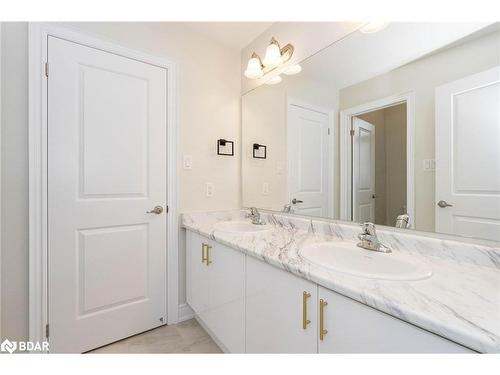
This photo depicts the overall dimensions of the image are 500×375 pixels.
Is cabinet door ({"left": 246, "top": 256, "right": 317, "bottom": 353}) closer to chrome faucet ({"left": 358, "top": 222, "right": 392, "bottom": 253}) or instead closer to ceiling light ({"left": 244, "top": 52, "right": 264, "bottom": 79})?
chrome faucet ({"left": 358, "top": 222, "right": 392, "bottom": 253})

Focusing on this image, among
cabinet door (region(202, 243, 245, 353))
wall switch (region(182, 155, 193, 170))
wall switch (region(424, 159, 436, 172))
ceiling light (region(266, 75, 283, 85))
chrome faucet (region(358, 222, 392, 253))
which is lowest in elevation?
cabinet door (region(202, 243, 245, 353))

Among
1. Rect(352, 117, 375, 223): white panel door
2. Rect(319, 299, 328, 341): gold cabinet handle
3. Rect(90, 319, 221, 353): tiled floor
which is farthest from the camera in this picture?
Rect(90, 319, 221, 353): tiled floor

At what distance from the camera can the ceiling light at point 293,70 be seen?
162 cm

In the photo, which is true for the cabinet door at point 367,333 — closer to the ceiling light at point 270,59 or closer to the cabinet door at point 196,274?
the cabinet door at point 196,274

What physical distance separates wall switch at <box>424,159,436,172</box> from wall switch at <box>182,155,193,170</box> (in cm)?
146

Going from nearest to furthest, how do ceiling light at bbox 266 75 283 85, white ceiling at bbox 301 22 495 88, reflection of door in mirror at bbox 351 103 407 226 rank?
white ceiling at bbox 301 22 495 88 < reflection of door in mirror at bbox 351 103 407 226 < ceiling light at bbox 266 75 283 85

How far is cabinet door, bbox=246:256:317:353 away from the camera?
0.82 m

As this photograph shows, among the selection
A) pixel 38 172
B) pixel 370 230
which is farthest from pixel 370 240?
pixel 38 172

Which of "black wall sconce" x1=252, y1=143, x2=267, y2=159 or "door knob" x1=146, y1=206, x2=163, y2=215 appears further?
Result: "black wall sconce" x1=252, y1=143, x2=267, y2=159

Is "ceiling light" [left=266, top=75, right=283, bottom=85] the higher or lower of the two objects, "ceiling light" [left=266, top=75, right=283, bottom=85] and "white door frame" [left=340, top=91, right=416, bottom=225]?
the higher

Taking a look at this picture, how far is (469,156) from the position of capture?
913mm

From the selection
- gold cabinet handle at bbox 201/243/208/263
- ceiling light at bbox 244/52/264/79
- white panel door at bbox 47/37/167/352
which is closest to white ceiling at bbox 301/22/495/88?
ceiling light at bbox 244/52/264/79
